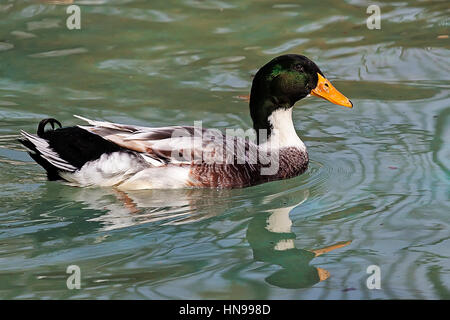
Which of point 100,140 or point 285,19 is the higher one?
point 285,19

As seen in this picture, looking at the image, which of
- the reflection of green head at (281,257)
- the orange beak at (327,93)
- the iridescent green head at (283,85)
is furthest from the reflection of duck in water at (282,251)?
the orange beak at (327,93)

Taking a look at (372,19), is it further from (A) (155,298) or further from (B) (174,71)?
(A) (155,298)

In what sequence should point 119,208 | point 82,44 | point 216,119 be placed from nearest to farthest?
point 119,208 → point 216,119 → point 82,44

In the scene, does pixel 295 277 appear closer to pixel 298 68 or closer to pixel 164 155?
pixel 164 155

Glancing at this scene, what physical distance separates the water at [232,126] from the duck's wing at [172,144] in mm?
284

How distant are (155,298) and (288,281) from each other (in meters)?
0.87

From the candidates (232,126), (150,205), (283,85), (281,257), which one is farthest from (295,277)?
(232,126)

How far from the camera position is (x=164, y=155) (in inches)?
297

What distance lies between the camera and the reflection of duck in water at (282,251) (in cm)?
578

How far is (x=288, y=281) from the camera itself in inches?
226

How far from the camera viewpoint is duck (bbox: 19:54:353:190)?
741 cm

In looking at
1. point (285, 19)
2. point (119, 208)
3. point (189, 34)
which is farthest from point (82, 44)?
point (119, 208)

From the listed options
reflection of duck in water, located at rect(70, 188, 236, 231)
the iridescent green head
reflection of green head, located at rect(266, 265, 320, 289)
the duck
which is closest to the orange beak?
the iridescent green head

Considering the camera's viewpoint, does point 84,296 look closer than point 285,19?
Yes
